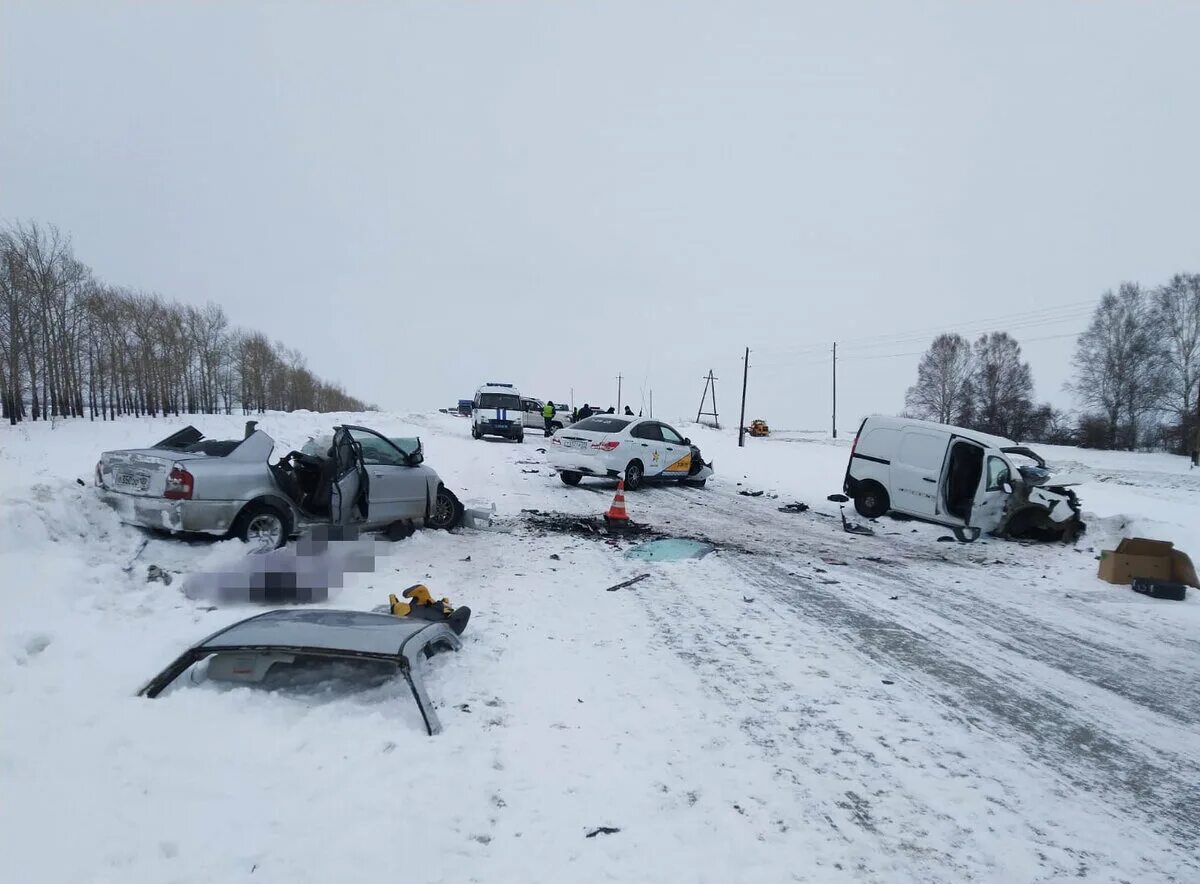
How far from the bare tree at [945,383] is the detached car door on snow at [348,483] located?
67.2 meters

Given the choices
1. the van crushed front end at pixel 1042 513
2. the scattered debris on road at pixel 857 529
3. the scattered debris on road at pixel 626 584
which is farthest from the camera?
the scattered debris on road at pixel 857 529

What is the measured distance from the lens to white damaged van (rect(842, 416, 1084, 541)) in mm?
10781

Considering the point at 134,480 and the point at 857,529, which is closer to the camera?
the point at 134,480

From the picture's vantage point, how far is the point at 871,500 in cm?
1254

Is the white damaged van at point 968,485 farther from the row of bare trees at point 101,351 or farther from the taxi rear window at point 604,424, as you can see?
the row of bare trees at point 101,351

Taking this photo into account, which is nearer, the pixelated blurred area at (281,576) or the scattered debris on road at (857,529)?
the pixelated blurred area at (281,576)

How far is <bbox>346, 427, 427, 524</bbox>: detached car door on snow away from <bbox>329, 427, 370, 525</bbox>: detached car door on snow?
0.43 metres

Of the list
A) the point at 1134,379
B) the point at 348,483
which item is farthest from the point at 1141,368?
the point at 348,483

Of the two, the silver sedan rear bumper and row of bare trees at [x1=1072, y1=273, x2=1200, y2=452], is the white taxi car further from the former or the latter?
row of bare trees at [x1=1072, y1=273, x2=1200, y2=452]

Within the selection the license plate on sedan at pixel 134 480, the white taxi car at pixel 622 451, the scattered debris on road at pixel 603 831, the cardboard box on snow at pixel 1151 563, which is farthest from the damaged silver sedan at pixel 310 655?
the white taxi car at pixel 622 451

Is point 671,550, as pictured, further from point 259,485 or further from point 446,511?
point 259,485

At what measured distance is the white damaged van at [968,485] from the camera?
10.8 metres

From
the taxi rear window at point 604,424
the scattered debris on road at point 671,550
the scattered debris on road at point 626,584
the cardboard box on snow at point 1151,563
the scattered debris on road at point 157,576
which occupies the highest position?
the taxi rear window at point 604,424

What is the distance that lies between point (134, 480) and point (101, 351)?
48416 millimetres
